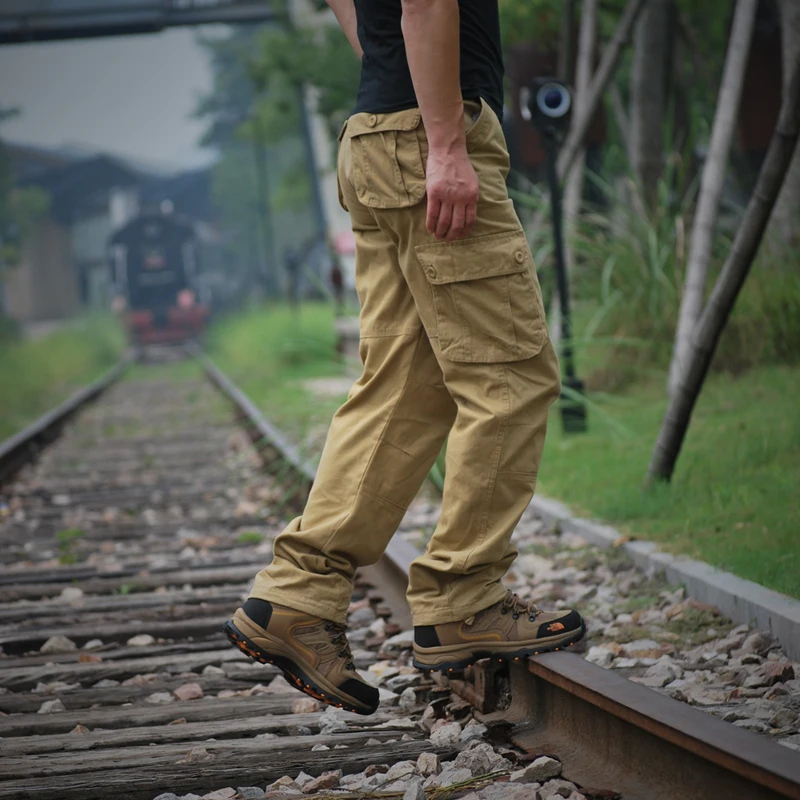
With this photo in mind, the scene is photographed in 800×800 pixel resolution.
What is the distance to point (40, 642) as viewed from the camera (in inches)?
142

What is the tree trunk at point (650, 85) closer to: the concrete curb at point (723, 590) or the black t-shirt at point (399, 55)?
the concrete curb at point (723, 590)

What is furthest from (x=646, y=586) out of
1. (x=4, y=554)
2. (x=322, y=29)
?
(x=322, y=29)

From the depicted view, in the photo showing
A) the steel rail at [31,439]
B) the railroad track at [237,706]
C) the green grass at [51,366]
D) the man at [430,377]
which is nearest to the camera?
the railroad track at [237,706]

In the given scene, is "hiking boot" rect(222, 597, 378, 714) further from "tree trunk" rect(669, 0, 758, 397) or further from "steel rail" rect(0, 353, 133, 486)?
"steel rail" rect(0, 353, 133, 486)

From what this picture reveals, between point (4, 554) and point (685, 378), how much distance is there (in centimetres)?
301

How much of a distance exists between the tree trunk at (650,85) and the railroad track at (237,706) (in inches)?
180

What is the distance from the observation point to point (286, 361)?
48.5 feet

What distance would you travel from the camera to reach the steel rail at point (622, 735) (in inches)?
72.9

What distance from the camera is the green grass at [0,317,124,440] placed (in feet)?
45.6

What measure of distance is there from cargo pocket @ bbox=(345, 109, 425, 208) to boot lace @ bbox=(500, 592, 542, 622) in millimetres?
933

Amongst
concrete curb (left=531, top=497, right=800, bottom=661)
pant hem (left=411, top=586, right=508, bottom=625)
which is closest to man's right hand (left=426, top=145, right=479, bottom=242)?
pant hem (left=411, top=586, right=508, bottom=625)

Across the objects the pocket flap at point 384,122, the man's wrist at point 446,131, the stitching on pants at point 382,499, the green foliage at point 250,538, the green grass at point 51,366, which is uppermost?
the pocket flap at point 384,122

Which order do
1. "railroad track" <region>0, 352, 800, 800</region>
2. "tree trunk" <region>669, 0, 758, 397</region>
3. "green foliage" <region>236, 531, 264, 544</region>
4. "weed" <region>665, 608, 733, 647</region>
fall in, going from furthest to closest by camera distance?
"tree trunk" <region>669, 0, 758, 397</region>, "green foliage" <region>236, 531, 264, 544</region>, "weed" <region>665, 608, 733, 647</region>, "railroad track" <region>0, 352, 800, 800</region>

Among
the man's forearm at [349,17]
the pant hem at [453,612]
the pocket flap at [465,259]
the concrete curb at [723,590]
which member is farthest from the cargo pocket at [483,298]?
the concrete curb at [723,590]
